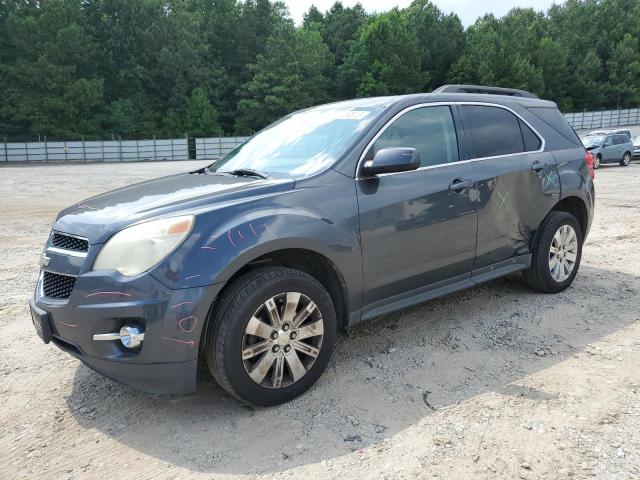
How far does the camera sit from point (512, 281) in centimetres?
538

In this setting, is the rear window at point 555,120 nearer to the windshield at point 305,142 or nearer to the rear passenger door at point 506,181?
the rear passenger door at point 506,181

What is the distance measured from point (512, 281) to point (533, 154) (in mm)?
1394

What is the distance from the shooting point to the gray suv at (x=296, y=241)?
9.05 feet

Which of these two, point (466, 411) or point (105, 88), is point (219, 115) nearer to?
point (105, 88)

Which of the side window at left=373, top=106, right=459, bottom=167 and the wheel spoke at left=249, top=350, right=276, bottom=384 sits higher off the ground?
the side window at left=373, top=106, right=459, bottom=167

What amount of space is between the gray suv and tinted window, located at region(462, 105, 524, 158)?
13mm

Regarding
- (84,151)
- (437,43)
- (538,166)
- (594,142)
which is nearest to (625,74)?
(437,43)

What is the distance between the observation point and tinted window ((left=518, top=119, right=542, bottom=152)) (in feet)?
15.3

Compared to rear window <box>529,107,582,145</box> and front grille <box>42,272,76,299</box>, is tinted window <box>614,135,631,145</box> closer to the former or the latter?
rear window <box>529,107,582,145</box>

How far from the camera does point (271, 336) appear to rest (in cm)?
300

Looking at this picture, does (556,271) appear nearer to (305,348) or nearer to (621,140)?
(305,348)

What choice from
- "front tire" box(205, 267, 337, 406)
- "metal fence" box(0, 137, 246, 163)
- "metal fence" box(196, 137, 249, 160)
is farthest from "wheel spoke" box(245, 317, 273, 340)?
"metal fence" box(196, 137, 249, 160)

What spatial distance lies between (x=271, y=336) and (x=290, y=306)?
0.20 metres

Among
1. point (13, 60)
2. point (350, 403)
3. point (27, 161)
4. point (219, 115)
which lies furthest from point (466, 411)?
point (13, 60)
